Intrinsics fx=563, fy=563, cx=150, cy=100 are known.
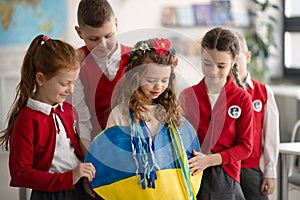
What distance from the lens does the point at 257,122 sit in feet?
8.55

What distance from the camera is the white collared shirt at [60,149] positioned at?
203cm

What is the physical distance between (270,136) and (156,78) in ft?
2.99

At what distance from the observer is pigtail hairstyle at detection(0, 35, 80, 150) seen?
2.01 metres

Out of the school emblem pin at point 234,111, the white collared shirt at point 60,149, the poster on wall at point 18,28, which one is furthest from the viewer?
the poster on wall at point 18,28

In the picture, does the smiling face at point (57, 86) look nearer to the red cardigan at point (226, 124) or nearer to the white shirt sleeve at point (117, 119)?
the white shirt sleeve at point (117, 119)

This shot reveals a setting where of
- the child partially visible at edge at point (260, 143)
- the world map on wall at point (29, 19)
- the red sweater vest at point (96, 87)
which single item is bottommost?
the child partially visible at edge at point (260, 143)

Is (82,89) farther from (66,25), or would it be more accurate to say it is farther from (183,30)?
(183,30)

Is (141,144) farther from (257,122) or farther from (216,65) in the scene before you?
(257,122)

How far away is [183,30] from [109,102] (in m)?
2.81

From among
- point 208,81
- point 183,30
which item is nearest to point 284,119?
point 183,30

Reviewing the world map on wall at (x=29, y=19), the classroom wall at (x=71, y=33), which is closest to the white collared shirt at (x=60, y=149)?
the classroom wall at (x=71, y=33)

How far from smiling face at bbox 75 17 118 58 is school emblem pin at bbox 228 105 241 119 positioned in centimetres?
53

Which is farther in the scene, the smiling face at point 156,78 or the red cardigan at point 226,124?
the red cardigan at point 226,124

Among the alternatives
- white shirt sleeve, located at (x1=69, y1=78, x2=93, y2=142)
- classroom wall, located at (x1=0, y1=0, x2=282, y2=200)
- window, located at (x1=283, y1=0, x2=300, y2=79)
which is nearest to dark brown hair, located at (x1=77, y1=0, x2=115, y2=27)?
white shirt sleeve, located at (x1=69, y1=78, x2=93, y2=142)
